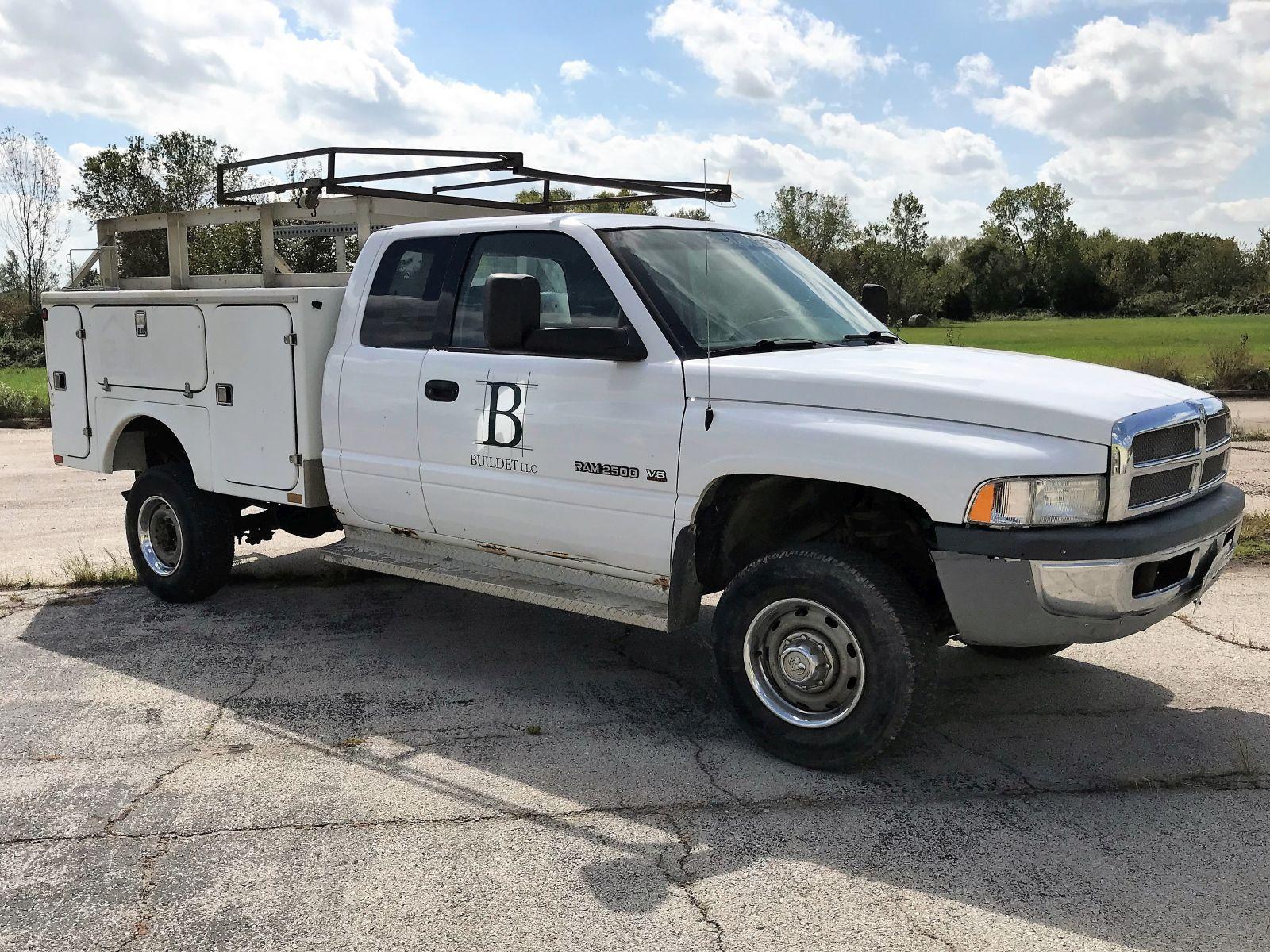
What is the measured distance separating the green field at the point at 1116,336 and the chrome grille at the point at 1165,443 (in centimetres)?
1913

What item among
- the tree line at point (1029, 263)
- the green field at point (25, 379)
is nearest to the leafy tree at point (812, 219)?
the tree line at point (1029, 263)

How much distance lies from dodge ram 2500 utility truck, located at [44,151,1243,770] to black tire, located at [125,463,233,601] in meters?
0.07

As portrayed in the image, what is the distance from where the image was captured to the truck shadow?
11.9 ft

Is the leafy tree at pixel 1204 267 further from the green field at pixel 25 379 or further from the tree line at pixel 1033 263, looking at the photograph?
the green field at pixel 25 379

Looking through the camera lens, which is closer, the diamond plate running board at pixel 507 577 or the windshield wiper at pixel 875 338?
the diamond plate running board at pixel 507 577

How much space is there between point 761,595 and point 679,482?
56 centimetres

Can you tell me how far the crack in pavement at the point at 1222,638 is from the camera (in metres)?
5.90

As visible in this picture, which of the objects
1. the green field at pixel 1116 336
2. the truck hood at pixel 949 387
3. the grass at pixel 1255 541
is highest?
the truck hood at pixel 949 387

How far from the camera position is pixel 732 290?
5.14m

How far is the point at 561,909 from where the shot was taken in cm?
346

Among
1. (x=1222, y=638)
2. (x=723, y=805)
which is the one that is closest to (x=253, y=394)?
(x=723, y=805)

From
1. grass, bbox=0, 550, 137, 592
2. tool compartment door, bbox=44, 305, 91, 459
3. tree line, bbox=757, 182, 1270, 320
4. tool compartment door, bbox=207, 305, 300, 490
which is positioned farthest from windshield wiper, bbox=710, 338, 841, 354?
tree line, bbox=757, 182, 1270, 320

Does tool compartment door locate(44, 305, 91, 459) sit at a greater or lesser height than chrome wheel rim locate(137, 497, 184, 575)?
greater

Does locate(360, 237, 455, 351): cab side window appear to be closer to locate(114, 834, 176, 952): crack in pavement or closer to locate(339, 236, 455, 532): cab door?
locate(339, 236, 455, 532): cab door
